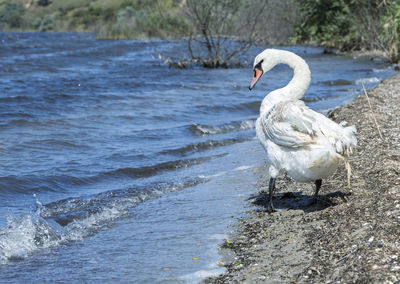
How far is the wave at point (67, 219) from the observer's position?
574cm

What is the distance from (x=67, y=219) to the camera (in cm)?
677

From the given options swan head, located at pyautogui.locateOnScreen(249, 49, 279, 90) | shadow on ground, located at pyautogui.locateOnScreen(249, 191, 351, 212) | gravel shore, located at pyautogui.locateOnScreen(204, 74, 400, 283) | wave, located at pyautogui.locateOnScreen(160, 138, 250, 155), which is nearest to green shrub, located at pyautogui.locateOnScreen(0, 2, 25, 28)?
wave, located at pyautogui.locateOnScreen(160, 138, 250, 155)

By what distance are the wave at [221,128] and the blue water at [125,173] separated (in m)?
0.03

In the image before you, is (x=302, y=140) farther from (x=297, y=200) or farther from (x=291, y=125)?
(x=297, y=200)

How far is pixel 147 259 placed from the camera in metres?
5.05

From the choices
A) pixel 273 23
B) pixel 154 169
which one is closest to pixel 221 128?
pixel 154 169

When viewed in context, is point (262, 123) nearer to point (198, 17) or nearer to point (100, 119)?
point (100, 119)

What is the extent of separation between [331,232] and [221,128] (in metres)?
8.28

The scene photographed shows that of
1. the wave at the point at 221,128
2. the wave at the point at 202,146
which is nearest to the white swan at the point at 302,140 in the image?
the wave at the point at 202,146

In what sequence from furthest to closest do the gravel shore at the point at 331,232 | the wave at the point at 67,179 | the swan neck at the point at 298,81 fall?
the wave at the point at 67,179
the swan neck at the point at 298,81
the gravel shore at the point at 331,232

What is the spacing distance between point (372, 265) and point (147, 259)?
211cm

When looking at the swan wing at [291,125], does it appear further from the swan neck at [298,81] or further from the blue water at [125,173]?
the blue water at [125,173]

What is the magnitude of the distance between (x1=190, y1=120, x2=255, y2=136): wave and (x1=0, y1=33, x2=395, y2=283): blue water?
3cm

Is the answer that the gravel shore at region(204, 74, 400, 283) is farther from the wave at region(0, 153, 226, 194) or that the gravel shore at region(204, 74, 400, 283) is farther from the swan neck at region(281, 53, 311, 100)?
the wave at region(0, 153, 226, 194)
